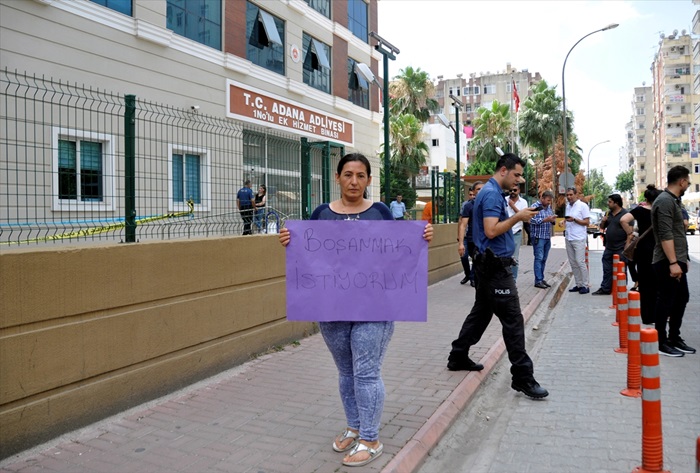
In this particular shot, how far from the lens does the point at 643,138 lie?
132 m

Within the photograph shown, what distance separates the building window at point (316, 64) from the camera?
19203 millimetres

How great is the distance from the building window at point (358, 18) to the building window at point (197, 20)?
8277 millimetres

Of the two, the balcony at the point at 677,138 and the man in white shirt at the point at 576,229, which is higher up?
the balcony at the point at 677,138

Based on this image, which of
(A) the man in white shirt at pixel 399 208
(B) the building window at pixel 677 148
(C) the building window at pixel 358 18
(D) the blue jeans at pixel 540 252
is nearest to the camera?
(D) the blue jeans at pixel 540 252

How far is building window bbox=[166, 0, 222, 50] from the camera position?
13.6 m

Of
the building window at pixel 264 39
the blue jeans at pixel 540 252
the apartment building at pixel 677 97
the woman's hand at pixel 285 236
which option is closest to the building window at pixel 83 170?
the woman's hand at pixel 285 236

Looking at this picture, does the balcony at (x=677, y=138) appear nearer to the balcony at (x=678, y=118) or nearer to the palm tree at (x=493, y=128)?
the balcony at (x=678, y=118)

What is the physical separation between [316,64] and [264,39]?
10.5 feet

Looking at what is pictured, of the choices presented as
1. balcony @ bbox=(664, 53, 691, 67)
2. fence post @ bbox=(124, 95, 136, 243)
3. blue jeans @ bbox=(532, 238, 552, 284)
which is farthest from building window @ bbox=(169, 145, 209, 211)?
balcony @ bbox=(664, 53, 691, 67)

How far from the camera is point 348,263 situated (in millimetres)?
3609

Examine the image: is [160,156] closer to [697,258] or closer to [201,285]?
[201,285]

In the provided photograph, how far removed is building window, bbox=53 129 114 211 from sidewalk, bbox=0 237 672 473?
1.74 metres

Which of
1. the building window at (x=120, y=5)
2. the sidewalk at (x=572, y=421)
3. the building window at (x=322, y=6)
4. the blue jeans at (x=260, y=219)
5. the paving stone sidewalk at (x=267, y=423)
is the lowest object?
the sidewalk at (x=572, y=421)

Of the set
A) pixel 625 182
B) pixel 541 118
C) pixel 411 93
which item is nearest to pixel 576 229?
pixel 411 93
